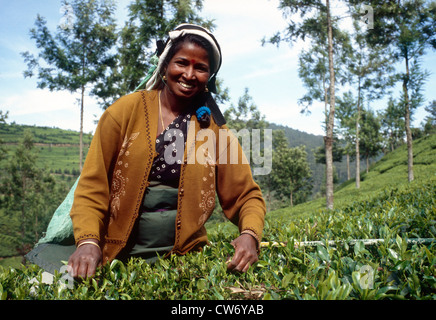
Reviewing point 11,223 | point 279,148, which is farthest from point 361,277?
point 11,223

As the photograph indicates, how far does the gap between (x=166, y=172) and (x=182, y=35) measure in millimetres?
987

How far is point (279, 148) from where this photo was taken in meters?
45.4

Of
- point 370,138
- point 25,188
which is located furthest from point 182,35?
point 370,138

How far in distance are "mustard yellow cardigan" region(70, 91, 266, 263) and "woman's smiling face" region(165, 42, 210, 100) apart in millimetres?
219

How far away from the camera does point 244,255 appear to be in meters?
1.65

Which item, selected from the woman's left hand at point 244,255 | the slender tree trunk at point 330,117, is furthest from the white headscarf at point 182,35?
the slender tree trunk at point 330,117

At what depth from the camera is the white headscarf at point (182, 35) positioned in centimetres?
217

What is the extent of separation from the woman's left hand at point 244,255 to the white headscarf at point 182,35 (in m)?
1.27

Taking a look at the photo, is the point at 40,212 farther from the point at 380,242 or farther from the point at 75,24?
the point at 380,242

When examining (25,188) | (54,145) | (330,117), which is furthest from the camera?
(54,145)

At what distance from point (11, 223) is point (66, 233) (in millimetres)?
61982

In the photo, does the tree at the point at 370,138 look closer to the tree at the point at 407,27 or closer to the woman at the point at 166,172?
the tree at the point at 407,27

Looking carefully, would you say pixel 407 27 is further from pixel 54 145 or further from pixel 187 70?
pixel 54 145

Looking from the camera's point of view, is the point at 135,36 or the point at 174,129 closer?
the point at 174,129
